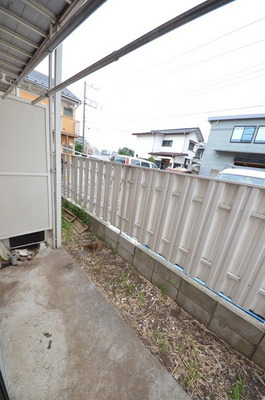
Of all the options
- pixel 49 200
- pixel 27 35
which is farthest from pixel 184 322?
pixel 27 35

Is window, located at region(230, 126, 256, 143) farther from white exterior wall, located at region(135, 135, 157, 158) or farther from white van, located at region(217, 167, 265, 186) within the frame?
white exterior wall, located at region(135, 135, 157, 158)

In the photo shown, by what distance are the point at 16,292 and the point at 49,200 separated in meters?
1.35

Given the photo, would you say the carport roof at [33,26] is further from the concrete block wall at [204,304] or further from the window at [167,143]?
the window at [167,143]

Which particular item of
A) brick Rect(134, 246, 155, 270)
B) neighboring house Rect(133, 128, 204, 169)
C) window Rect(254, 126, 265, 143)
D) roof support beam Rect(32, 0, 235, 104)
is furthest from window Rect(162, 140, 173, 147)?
roof support beam Rect(32, 0, 235, 104)

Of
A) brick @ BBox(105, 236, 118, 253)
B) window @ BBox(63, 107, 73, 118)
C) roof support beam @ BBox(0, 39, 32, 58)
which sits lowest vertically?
brick @ BBox(105, 236, 118, 253)

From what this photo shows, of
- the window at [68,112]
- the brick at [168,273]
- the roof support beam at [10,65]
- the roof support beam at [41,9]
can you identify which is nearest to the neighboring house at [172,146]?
the window at [68,112]

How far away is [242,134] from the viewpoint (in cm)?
1166

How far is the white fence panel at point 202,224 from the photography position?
1.44 m

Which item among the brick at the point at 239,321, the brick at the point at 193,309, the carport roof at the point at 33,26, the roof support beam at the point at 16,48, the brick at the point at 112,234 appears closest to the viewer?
the carport roof at the point at 33,26

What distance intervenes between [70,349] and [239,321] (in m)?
1.62

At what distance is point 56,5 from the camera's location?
1264mm

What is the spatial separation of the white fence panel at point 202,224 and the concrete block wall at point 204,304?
10 cm

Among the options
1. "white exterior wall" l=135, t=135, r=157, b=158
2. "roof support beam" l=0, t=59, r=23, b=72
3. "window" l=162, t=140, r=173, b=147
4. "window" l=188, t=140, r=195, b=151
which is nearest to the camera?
"roof support beam" l=0, t=59, r=23, b=72

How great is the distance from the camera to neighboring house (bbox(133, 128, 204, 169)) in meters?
19.2
